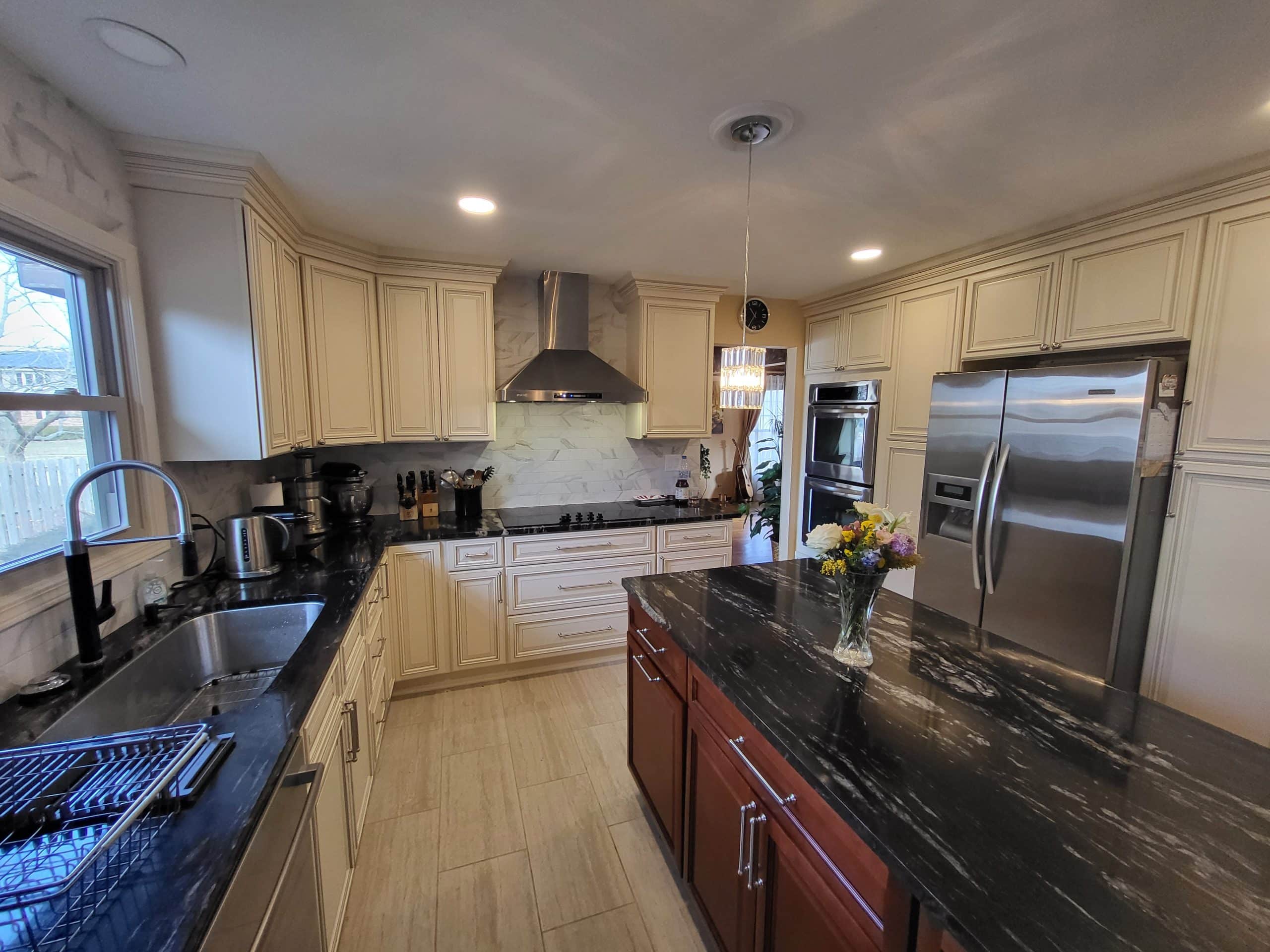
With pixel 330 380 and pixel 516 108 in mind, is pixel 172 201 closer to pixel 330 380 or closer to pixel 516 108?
pixel 330 380

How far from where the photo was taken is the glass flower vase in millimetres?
1224

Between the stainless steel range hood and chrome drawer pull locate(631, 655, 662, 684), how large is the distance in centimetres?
165

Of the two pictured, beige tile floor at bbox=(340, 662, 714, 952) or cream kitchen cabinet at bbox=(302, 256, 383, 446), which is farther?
cream kitchen cabinet at bbox=(302, 256, 383, 446)

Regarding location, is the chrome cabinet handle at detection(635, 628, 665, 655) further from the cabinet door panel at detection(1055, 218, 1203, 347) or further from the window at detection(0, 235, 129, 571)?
the cabinet door panel at detection(1055, 218, 1203, 347)

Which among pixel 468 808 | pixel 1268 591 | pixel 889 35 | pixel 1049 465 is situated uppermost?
pixel 889 35

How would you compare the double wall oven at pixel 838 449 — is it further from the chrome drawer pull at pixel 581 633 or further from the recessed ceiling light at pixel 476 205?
the recessed ceiling light at pixel 476 205

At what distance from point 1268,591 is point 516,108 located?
116 inches

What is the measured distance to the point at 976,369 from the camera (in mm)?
2746

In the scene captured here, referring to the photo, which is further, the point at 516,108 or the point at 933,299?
the point at 933,299

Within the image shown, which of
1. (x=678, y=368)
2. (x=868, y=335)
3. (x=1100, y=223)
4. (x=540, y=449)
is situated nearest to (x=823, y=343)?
(x=868, y=335)

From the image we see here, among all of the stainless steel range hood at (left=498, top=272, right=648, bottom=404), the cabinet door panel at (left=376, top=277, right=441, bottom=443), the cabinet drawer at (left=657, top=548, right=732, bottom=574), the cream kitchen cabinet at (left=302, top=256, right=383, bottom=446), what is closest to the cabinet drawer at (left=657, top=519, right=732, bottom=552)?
the cabinet drawer at (left=657, top=548, right=732, bottom=574)

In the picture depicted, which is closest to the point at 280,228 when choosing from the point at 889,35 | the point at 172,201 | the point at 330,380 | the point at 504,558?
the point at 172,201

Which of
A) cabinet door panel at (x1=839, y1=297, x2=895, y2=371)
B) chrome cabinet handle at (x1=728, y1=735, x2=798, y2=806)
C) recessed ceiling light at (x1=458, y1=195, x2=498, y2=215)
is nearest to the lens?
chrome cabinet handle at (x1=728, y1=735, x2=798, y2=806)

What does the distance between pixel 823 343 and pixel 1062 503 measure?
195cm
